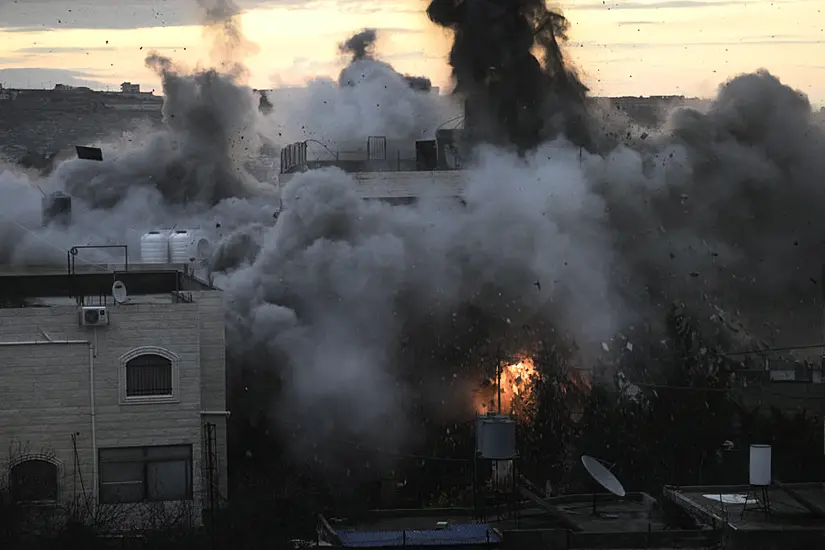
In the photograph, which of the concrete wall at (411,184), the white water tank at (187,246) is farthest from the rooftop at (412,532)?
the white water tank at (187,246)

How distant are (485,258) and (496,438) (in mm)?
17843

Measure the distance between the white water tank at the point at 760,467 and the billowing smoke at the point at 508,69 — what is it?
2637 centimetres

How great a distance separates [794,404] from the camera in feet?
134

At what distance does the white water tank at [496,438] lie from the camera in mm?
26516

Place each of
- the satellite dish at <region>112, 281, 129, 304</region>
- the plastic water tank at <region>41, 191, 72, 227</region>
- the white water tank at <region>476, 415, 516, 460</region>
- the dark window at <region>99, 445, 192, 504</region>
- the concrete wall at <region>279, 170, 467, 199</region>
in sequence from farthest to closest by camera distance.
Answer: the plastic water tank at <region>41, 191, 72, 227</region> → the concrete wall at <region>279, 170, 467, 199</region> → the satellite dish at <region>112, 281, 129, 304</region> → the dark window at <region>99, 445, 192, 504</region> → the white water tank at <region>476, 415, 516, 460</region>

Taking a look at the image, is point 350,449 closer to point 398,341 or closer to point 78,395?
point 398,341

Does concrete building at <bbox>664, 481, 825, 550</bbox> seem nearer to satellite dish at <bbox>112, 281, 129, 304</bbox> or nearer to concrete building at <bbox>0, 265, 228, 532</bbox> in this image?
concrete building at <bbox>0, 265, 228, 532</bbox>

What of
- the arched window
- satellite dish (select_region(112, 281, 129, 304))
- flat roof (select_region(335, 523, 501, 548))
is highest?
satellite dish (select_region(112, 281, 129, 304))

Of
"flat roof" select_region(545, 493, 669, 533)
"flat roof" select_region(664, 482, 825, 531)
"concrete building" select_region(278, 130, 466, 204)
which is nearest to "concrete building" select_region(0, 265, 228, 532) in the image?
"flat roof" select_region(545, 493, 669, 533)

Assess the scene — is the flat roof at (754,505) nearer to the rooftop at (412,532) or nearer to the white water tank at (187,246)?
the rooftop at (412,532)

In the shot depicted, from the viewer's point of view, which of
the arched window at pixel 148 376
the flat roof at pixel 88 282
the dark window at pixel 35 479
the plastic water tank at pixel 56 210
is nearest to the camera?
the dark window at pixel 35 479

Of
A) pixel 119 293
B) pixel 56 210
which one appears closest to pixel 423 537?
pixel 119 293

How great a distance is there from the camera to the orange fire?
39781mm

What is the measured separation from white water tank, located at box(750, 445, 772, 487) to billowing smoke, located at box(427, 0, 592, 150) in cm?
2637
